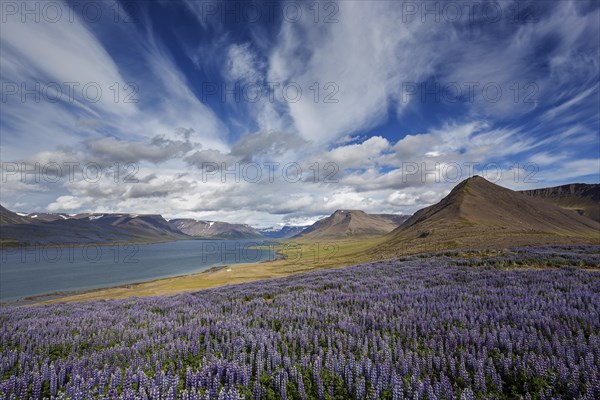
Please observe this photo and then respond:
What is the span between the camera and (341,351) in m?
6.82

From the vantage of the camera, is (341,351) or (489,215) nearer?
(341,351)

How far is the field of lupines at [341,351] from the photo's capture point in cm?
528

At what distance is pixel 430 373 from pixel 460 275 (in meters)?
12.7

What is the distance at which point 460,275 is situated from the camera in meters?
16.7

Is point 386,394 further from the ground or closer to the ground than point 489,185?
closer to the ground

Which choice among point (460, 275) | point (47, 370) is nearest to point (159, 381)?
point (47, 370)

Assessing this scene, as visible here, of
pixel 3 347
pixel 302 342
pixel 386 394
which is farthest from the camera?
pixel 3 347

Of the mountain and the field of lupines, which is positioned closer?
the field of lupines

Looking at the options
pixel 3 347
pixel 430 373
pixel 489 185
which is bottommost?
pixel 3 347

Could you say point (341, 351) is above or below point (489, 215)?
below

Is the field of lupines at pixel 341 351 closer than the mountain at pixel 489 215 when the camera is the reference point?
Yes

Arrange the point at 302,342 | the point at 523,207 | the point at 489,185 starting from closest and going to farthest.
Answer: the point at 302,342, the point at 523,207, the point at 489,185

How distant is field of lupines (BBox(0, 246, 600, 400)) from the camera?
528 centimetres

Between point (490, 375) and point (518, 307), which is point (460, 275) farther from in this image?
point (490, 375)
